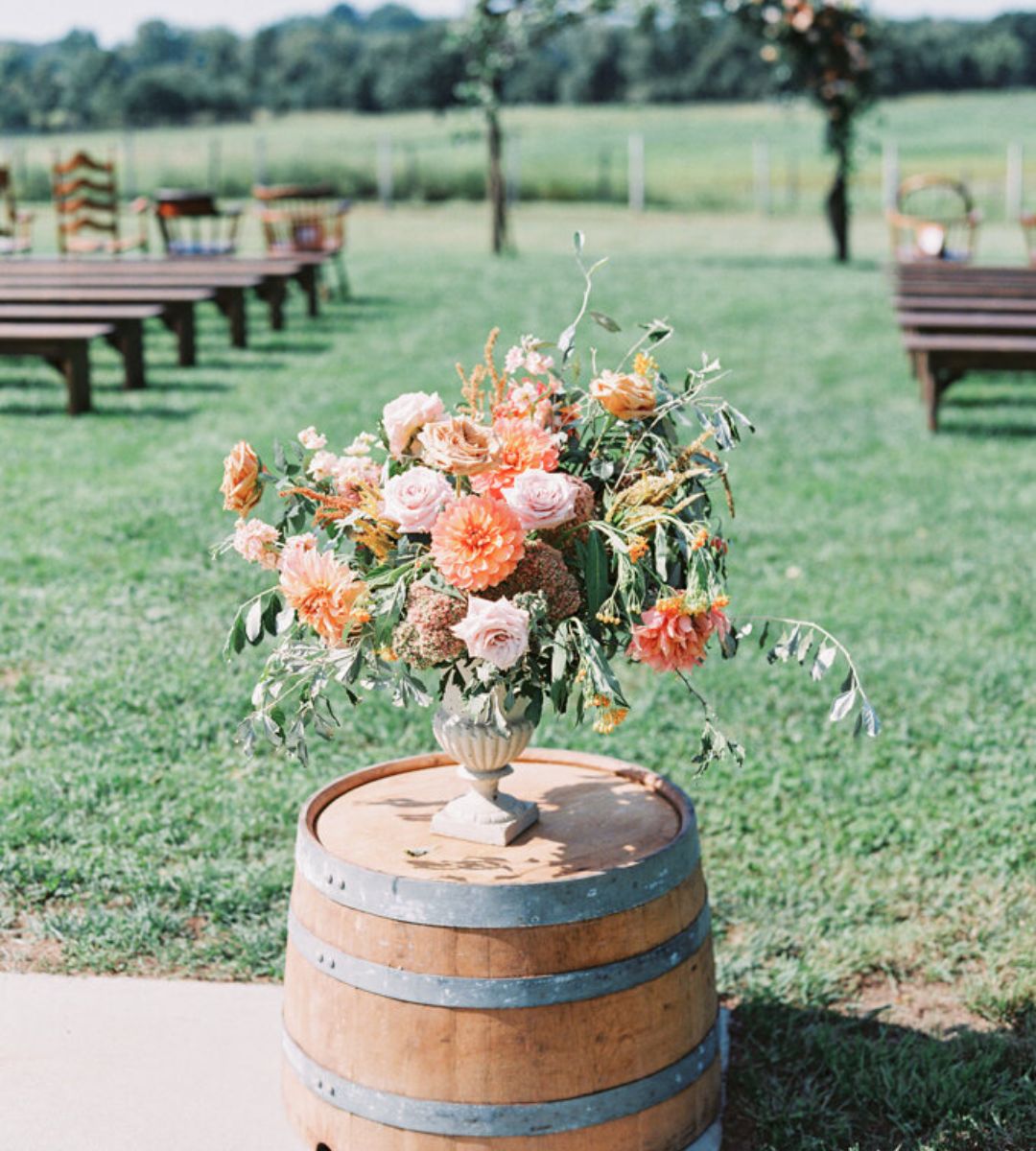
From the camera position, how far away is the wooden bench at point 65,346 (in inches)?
334

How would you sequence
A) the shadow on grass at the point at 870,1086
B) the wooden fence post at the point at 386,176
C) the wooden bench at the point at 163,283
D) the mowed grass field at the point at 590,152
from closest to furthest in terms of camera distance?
1. the shadow on grass at the point at 870,1086
2. the wooden bench at the point at 163,283
3. the wooden fence post at the point at 386,176
4. the mowed grass field at the point at 590,152

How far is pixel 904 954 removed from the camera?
3.49 meters

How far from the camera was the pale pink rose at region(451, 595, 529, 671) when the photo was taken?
88.1 inches

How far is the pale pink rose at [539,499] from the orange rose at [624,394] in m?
0.23

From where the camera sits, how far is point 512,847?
2566 millimetres

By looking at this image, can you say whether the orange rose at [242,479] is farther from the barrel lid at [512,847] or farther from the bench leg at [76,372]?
the bench leg at [76,372]

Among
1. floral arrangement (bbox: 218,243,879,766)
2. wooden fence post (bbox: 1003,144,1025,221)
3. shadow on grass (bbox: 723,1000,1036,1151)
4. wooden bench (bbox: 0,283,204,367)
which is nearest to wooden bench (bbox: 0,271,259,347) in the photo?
wooden bench (bbox: 0,283,204,367)

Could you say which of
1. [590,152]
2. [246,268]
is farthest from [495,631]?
[590,152]

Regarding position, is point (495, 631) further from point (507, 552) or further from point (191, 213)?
point (191, 213)

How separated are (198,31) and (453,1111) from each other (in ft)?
266

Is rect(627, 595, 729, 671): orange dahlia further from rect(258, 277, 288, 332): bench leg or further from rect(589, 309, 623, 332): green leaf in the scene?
rect(258, 277, 288, 332): bench leg

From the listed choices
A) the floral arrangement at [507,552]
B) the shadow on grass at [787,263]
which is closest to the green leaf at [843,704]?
the floral arrangement at [507,552]

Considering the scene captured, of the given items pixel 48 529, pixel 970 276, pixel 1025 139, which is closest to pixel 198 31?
pixel 1025 139

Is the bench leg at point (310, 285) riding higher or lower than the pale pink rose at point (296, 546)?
higher
